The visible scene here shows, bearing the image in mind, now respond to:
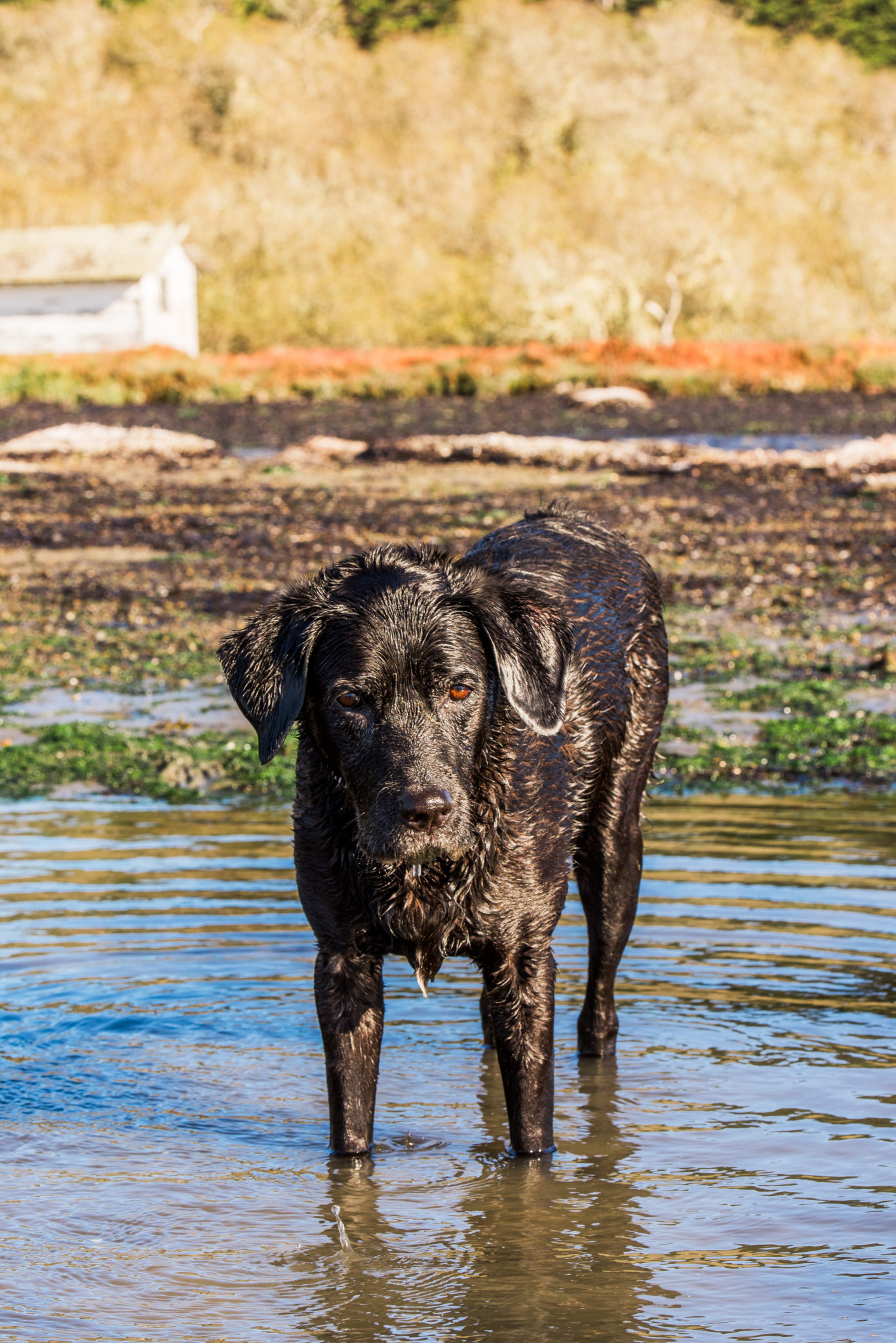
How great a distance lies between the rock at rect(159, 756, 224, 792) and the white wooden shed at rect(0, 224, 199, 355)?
60745 millimetres

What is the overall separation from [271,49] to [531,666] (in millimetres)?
125924

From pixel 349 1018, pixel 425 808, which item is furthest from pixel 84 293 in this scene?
pixel 425 808

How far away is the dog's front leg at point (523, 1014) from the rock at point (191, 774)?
5282 millimetres

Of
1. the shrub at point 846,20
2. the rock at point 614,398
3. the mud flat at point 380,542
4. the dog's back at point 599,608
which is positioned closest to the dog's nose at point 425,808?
the dog's back at point 599,608

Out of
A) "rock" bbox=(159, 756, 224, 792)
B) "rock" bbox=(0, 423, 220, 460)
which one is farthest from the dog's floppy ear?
"rock" bbox=(0, 423, 220, 460)

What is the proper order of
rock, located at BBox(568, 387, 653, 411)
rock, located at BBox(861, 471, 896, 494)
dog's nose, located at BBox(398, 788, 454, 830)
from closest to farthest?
dog's nose, located at BBox(398, 788, 454, 830), rock, located at BBox(861, 471, 896, 494), rock, located at BBox(568, 387, 653, 411)

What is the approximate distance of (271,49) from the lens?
121500 mm

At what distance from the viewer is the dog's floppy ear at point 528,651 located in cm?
461

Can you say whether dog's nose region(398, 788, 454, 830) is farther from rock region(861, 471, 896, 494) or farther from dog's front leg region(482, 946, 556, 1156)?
rock region(861, 471, 896, 494)

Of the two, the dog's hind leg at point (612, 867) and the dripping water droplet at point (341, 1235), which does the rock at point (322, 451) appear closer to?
the dog's hind leg at point (612, 867)

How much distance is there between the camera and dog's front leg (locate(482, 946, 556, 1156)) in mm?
4898

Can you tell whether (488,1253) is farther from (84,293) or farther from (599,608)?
(84,293)

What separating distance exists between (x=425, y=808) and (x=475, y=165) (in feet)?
346

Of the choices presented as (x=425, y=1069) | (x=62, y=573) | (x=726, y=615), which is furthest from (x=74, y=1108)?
(x=62, y=573)
